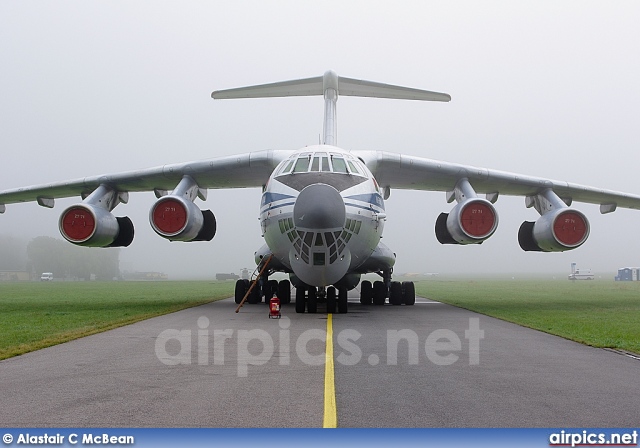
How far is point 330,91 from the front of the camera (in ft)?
65.2

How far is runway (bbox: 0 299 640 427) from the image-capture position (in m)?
4.70

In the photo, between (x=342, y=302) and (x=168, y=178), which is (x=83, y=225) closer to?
(x=168, y=178)

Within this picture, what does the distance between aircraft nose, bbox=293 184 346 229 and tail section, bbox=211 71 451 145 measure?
23.7 ft

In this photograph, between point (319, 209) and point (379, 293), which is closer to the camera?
point (319, 209)

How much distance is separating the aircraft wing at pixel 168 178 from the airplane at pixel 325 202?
31mm

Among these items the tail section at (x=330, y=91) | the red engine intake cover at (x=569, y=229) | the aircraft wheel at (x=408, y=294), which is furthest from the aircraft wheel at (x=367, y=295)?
the red engine intake cover at (x=569, y=229)

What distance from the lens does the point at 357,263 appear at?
14.5m

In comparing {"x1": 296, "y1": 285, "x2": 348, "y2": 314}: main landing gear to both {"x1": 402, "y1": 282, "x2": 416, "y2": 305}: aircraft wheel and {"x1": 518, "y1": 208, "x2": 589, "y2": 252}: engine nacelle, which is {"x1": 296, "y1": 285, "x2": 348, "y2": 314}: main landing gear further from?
{"x1": 518, "y1": 208, "x2": 589, "y2": 252}: engine nacelle

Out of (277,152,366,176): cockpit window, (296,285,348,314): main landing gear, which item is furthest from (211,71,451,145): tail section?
(296,285,348,314): main landing gear

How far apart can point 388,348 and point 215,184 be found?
39.6 ft

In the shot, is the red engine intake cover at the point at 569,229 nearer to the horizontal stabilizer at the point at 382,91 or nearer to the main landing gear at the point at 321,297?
the horizontal stabilizer at the point at 382,91

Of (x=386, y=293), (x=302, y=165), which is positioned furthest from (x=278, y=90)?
(x=386, y=293)

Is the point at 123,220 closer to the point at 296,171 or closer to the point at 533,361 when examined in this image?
the point at 296,171

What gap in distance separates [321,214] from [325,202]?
24cm
